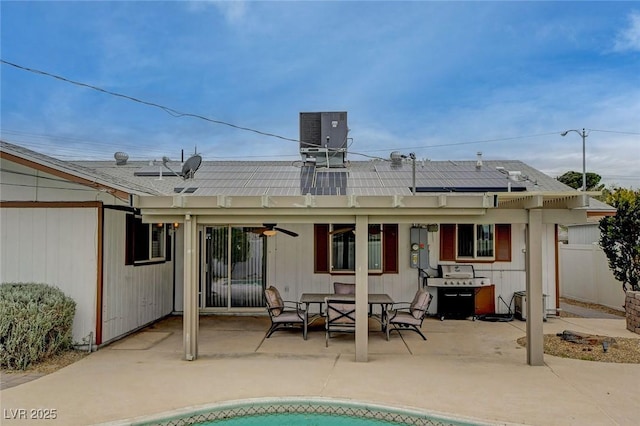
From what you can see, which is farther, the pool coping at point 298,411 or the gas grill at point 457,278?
the gas grill at point 457,278

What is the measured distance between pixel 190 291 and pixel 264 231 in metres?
2.73

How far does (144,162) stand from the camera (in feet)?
49.7

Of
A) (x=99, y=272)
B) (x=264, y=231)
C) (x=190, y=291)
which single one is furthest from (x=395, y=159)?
(x=99, y=272)

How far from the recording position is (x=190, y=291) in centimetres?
683

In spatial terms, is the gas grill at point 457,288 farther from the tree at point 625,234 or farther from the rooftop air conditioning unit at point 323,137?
the rooftop air conditioning unit at point 323,137

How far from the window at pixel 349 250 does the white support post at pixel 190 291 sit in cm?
422

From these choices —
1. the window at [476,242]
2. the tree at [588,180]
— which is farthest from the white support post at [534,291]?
the tree at [588,180]

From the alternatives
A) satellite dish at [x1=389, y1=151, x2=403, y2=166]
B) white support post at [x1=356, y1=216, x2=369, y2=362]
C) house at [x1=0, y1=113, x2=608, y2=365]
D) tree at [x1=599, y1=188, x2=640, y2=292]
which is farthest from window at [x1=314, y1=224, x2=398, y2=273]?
tree at [x1=599, y1=188, x2=640, y2=292]

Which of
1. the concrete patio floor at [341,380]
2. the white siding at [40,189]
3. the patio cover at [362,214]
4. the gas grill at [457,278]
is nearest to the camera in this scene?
the concrete patio floor at [341,380]

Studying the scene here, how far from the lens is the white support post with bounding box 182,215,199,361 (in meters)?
6.77

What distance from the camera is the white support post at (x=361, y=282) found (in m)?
6.73

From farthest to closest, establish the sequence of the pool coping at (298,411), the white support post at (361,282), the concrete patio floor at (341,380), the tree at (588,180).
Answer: the tree at (588,180), the white support post at (361,282), the concrete patio floor at (341,380), the pool coping at (298,411)

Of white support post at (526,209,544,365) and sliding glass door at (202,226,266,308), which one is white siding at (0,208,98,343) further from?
white support post at (526,209,544,365)

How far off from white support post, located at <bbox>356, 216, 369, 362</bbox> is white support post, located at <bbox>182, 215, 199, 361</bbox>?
8.40 ft
